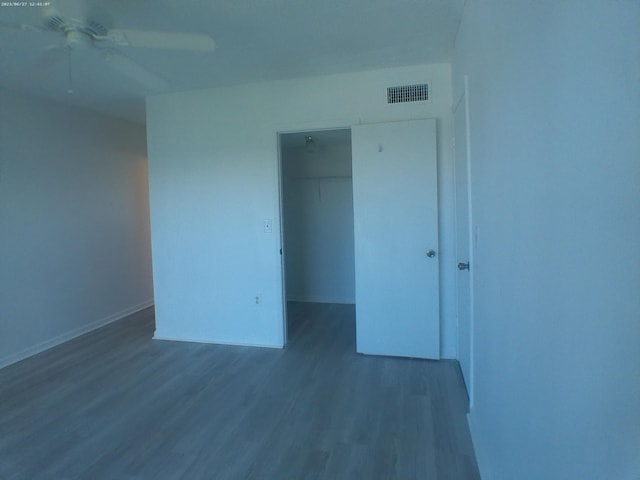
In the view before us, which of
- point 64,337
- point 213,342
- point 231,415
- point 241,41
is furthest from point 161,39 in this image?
point 64,337

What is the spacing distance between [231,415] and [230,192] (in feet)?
6.77

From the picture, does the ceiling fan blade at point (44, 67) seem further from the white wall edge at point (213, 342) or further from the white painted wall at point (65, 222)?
the white wall edge at point (213, 342)

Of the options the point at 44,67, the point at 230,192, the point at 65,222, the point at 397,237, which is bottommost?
the point at 397,237

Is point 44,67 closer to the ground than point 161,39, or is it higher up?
higher up

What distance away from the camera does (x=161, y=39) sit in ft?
6.18

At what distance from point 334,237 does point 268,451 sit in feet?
11.3

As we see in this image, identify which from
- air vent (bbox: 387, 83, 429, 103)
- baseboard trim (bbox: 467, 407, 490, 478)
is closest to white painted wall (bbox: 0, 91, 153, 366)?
air vent (bbox: 387, 83, 429, 103)

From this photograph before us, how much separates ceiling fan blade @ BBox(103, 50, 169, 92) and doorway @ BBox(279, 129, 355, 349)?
257cm

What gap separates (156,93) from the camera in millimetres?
3547

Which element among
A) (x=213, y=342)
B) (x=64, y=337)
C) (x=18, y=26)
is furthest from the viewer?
(x=64, y=337)

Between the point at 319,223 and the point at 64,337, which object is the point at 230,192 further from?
the point at 64,337

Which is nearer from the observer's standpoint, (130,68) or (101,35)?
(101,35)

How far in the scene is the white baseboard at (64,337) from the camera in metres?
3.23

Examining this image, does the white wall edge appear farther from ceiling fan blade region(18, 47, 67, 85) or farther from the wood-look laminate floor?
ceiling fan blade region(18, 47, 67, 85)
